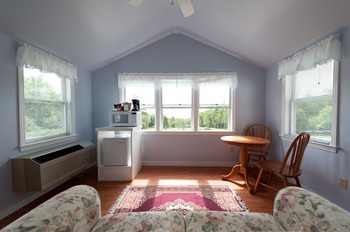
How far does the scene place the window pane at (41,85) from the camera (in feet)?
6.72

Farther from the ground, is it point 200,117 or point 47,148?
point 200,117

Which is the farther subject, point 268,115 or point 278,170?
point 268,115

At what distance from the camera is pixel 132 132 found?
261cm

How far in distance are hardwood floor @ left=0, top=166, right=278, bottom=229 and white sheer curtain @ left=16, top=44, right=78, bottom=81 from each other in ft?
5.61

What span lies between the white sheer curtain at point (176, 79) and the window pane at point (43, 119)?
1.20 meters

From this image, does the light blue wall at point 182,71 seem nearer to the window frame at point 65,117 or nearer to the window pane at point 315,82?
the window frame at point 65,117

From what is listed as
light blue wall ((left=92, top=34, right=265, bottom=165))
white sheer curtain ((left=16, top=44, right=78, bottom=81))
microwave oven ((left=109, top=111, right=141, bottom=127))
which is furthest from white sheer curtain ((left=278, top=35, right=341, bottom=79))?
white sheer curtain ((left=16, top=44, right=78, bottom=81))

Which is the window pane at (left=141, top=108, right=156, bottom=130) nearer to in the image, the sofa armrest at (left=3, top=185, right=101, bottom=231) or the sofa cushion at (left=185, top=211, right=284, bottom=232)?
the sofa armrest at (left=3, top=185, right=101, bottom=231)

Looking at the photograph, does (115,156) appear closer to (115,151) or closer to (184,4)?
(115,151)

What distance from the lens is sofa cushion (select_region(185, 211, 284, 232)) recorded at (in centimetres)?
92

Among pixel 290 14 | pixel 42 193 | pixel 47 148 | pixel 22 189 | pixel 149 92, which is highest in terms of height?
pixel 290 14

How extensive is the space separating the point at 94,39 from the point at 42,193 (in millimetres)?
2331

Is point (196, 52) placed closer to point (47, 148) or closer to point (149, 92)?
point (149, 92)

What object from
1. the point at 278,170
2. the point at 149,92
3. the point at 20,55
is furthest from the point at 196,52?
the point at 20,55
